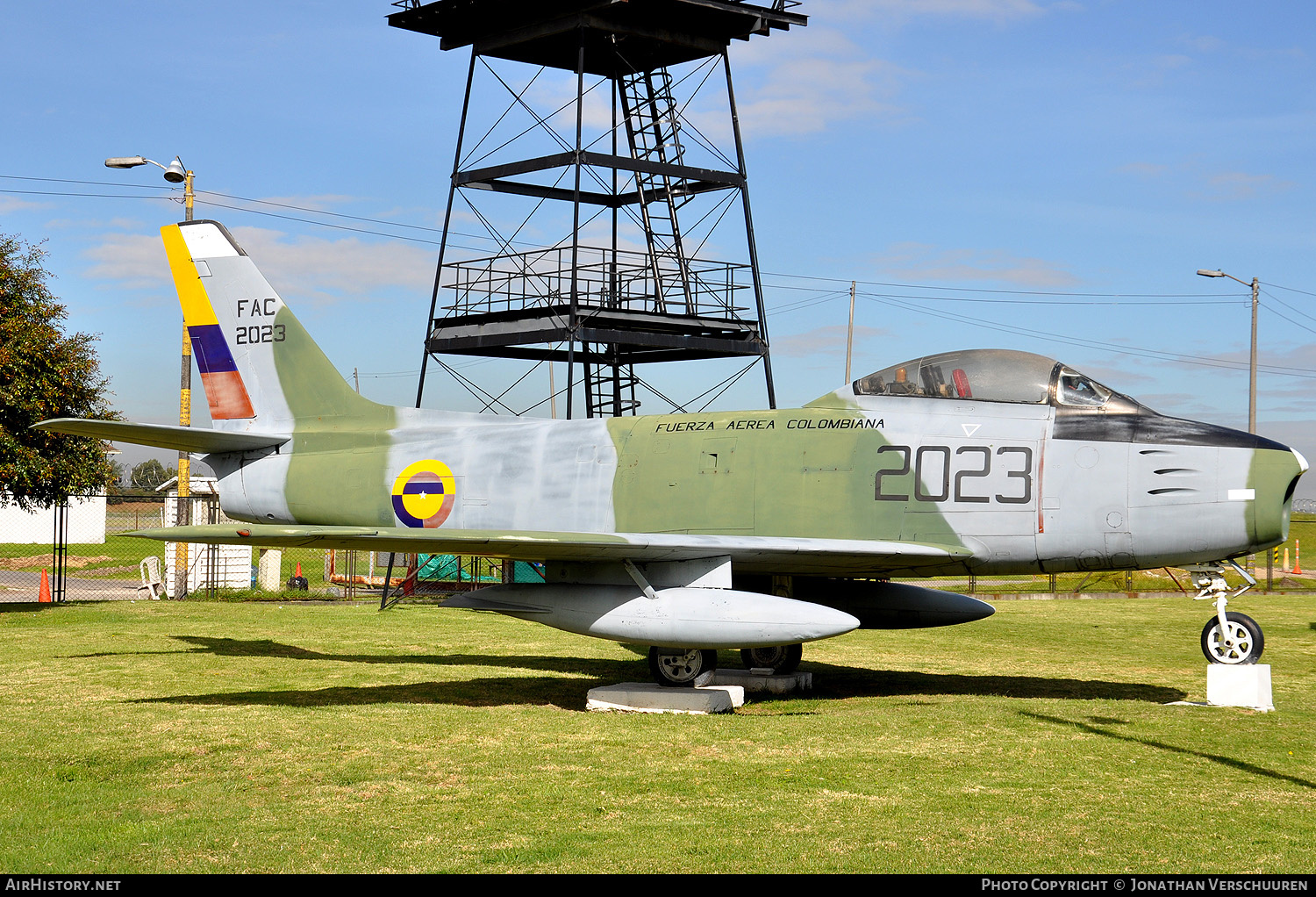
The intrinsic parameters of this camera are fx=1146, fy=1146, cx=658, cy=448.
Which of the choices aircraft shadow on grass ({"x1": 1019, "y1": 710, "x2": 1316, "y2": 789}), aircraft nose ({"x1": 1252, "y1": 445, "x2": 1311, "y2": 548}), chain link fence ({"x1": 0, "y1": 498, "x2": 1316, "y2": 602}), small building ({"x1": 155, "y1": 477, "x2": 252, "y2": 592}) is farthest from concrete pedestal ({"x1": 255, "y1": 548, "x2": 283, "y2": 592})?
aircraft nose ({"x1": 1252, "y1": 445, "x2": 1311, "y2": 548})

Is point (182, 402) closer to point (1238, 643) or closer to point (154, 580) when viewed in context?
point (154, 580)

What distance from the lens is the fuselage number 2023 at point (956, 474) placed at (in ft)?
37.7

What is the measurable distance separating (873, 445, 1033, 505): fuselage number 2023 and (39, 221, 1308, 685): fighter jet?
20 millimetres

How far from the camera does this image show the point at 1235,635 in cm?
1137

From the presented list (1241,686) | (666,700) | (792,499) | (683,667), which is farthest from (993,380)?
(666,700)

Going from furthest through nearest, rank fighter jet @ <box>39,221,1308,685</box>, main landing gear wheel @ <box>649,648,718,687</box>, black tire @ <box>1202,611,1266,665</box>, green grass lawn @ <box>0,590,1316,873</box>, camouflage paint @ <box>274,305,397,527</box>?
camouflage paint @ <box>274,305,397,527</box>
main landing gear wheel @ <box>649,648,718,687</box>
black tire @ <box>1202,611,1266,665</box>
fighter jet @ <box>39,221,1308,685</box>
green grass lawn @ <box>0,590,1316,873</box>

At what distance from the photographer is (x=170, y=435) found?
45.8ft

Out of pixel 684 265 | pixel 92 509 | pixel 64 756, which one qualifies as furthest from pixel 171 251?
pixel 92 509

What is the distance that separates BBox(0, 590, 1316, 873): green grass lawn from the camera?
20.6 ft

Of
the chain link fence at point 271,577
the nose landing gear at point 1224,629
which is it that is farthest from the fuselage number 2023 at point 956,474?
the chain link fence at point 271,577

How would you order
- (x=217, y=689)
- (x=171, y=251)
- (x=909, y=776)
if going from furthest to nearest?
(x=171, y=251), (x=217, y=689), (x=909, y=776)

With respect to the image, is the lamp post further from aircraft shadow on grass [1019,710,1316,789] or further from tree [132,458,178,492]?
tree [132,458,178,492]

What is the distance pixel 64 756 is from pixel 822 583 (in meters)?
8.59
